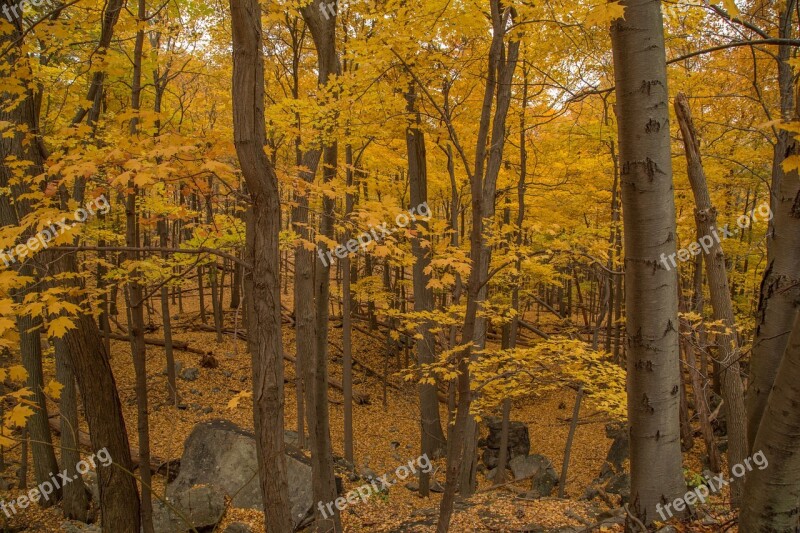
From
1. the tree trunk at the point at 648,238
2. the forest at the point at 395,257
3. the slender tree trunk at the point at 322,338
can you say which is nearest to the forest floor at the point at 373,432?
the forest at the point at 395,257

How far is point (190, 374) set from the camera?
13.8 metres

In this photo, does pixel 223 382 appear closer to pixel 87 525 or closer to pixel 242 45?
pixel 87 525

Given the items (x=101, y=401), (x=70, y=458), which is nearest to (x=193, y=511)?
(x=70, y=458)

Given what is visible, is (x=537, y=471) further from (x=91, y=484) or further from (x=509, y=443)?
(x=91, y=484)

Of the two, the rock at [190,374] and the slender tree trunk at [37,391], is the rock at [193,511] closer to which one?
the slender tree trunk at [37,391]

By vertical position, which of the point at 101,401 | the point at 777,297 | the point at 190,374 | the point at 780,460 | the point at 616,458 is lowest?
the point at 616,458

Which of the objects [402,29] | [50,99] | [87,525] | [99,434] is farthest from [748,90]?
[87,525]

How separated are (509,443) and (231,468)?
24.6 ft

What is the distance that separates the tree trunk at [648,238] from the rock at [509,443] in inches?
419

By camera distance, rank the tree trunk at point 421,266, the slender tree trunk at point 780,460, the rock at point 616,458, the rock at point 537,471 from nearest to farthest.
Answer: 1. the slender tree trunk at point 780,460
2. the tree trunk at point 421,266
3. the rock at point 537,471
4. the rock at point 616,458

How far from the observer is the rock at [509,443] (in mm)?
12680

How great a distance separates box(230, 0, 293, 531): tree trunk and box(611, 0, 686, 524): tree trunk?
2.01 metres

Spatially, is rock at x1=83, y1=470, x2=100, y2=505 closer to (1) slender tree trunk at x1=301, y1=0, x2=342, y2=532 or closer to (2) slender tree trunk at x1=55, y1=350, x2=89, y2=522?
(2) slender tree trunk at x1=55, y1=350, x2=89, y2=522

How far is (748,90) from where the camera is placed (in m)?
9.66
